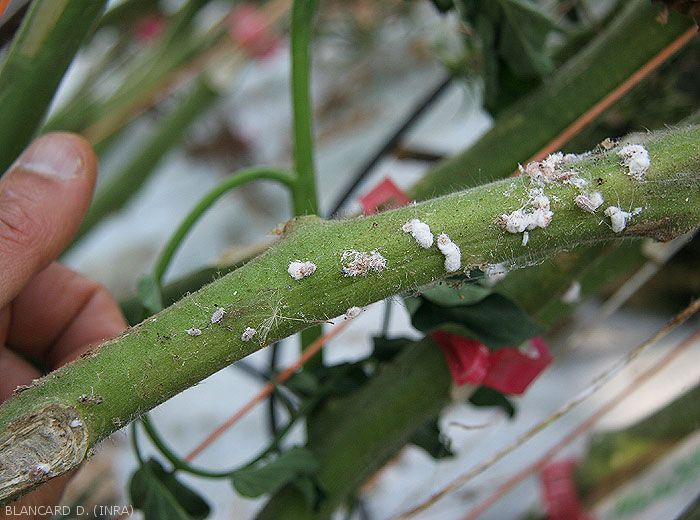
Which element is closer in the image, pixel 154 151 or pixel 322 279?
pixel 322 279

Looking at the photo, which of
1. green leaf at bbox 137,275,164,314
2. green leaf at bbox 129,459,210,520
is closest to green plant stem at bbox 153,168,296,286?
green leaf at bbox 137,275,164,314

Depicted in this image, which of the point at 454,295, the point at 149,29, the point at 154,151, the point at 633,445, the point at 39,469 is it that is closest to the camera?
the point at 39,469

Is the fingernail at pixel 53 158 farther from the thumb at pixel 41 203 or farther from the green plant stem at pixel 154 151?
the green plant stem at pixel 154 151

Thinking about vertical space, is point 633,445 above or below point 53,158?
below

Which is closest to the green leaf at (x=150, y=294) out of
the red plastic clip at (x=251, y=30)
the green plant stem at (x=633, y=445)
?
the green plant stem at (x=633, y=445)

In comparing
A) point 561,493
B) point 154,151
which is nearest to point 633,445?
point 561,493

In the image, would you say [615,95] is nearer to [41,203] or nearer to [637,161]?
[637,161]

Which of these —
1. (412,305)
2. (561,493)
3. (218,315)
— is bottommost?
(561,493)

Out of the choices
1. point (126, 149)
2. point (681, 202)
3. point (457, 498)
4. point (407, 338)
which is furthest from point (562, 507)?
point (126, 149)

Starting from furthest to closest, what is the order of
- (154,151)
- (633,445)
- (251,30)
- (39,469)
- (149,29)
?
(149,29), (251,30), (154,151), (633,445), (39,469)
